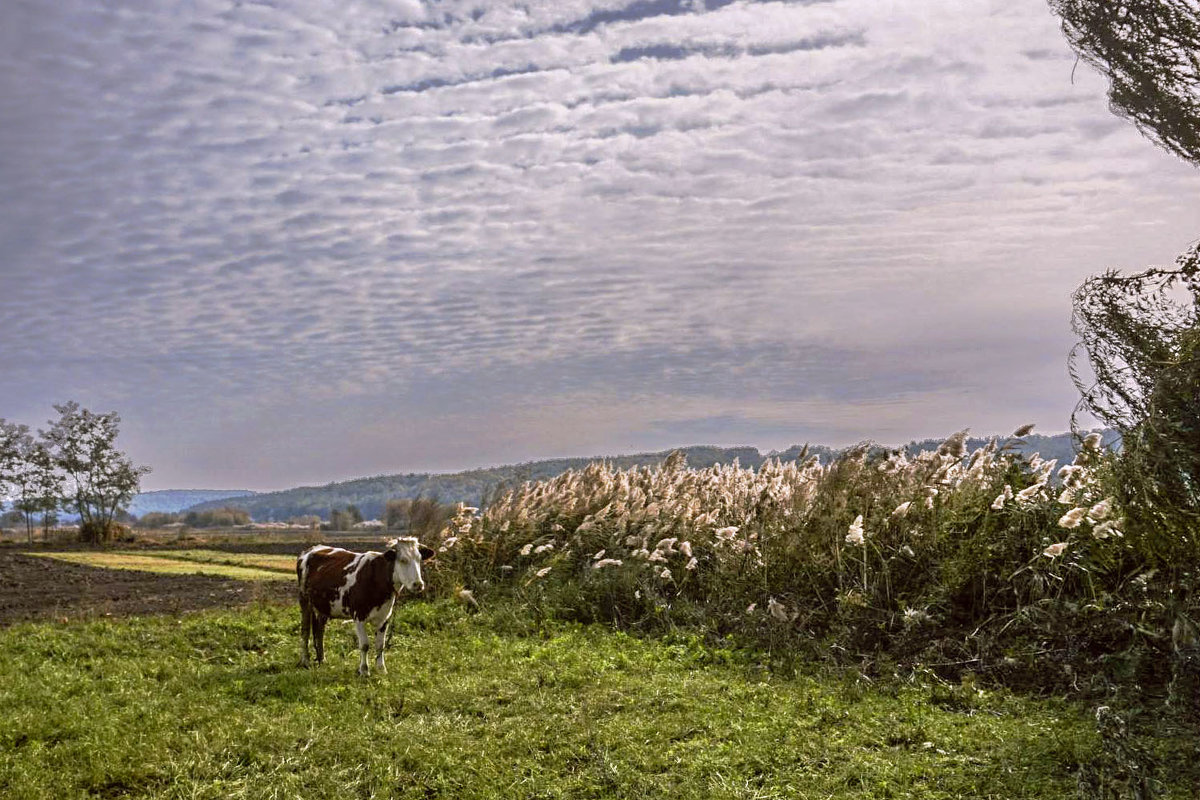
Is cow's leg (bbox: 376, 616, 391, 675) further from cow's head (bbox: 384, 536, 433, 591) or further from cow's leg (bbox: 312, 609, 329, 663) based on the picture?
cow's leg (bbox: 312, 609, 329, 663)

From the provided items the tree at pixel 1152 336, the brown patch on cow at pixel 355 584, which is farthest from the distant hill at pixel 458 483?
the brown patch on cow at pixel 355 584

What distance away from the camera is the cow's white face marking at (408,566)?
9.72 m

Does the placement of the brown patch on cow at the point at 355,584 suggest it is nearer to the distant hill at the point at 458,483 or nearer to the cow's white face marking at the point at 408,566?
the cow's white face marking at the point at 408,566

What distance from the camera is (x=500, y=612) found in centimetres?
1255

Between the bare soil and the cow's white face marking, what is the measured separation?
489 centimetres

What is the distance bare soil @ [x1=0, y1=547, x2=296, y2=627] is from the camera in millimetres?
13047

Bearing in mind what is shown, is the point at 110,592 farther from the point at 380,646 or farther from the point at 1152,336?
the point at 1152,336

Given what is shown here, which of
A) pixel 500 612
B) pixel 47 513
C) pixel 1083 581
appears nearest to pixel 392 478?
pixel 47 513

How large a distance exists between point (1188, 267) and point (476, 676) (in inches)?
286

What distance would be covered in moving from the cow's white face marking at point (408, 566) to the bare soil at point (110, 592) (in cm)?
489

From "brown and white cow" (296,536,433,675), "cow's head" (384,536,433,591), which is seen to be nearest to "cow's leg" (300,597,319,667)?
"brown and white cow" (296,536,433,675)

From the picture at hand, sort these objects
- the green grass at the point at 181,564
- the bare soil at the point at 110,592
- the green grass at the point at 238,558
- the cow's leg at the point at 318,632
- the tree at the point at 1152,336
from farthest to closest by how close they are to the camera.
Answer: the green grass at the point at 238,558 < the green grass at the point at 181,564 < the bare soil at the point at 110,592 < the cow's leg at the point at 318,632 < the tree at the point at 1152,336

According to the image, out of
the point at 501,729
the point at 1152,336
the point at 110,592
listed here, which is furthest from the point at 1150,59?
the point at 110,592

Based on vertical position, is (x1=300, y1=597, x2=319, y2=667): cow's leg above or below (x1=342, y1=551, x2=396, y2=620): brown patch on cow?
below
